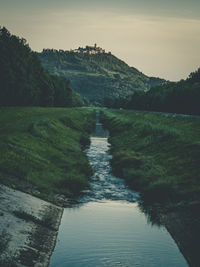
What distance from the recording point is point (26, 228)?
13.4m

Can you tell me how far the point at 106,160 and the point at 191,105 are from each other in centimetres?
5391

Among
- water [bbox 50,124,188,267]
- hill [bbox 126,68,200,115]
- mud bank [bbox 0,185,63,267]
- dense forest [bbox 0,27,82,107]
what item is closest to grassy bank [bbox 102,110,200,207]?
water [bbox 50,124,188,267]

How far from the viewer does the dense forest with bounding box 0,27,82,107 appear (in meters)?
73.5

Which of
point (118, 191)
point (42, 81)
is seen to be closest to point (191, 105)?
point (42, 81)

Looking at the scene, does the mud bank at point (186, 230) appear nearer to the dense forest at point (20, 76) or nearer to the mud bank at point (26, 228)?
the mud bank at point (26, 228)

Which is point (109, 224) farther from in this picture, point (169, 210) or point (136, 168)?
point (136, 168)

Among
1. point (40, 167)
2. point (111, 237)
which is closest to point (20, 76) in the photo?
point (40, 167)

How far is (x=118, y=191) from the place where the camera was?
2183 cm

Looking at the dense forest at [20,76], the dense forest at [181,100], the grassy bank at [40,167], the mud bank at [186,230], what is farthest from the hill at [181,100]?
the mud bank at [186,230]

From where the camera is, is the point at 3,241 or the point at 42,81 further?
the point at 42,81

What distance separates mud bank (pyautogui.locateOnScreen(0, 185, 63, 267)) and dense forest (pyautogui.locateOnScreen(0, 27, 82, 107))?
59.0 meters

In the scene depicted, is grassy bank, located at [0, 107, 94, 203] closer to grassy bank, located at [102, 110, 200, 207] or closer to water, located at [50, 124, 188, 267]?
A: water, located at [50, 124, 188, 267]

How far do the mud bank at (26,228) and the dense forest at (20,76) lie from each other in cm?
5895

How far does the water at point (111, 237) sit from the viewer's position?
1271cm
